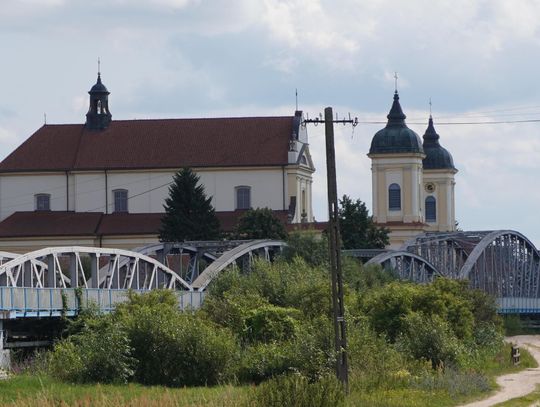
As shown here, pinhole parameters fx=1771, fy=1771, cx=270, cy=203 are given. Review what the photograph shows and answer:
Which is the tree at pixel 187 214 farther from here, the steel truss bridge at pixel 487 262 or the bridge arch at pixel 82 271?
the bridge arch at pixel 82 271

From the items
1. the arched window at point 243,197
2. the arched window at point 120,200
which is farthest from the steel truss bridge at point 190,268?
the arched window at point 120,200

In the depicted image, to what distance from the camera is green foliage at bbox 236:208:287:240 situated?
105 metres

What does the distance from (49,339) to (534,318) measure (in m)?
68.8

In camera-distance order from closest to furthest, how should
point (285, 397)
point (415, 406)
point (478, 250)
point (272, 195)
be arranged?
point (285, 397), point (415, 406), point (478, 250), point (272, 195)

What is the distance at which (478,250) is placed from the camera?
110m

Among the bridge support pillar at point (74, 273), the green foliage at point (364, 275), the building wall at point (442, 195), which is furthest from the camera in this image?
the building wall at point (442, 195)

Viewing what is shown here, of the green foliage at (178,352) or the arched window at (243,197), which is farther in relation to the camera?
the arched window at (243,197)

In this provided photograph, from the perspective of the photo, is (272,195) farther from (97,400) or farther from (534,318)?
(97,400)

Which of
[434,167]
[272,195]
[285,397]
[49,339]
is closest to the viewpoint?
[285,397]

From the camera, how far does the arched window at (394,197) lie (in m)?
138

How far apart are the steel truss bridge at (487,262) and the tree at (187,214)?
12374mm

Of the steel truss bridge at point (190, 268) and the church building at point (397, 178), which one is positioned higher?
the church building at point (397, 178)

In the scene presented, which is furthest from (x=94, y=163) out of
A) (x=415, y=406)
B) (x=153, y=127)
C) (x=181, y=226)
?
(x=415, y=406)

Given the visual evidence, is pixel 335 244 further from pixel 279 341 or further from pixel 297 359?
pixel 279 341
